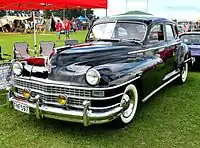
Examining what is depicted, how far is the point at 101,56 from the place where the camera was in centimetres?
480

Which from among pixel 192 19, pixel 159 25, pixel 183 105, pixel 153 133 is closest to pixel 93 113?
pixel 153 133

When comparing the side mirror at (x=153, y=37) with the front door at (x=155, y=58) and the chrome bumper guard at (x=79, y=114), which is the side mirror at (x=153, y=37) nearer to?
the front door at (x=155, y=58)

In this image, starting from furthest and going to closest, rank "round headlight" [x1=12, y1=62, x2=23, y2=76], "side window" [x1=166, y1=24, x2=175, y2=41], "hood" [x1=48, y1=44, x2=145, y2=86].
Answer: "side window" [x1=166, y1=24, x2=175, y2=41], "round headlight" [x1=12, y1=62, x2=23, y2=76], "hood" [x1=48, y1=44, x2=145, y2=86]

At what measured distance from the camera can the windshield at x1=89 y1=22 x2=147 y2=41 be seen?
5.67 metres

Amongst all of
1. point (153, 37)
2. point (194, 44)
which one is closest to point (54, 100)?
point (153, 37)

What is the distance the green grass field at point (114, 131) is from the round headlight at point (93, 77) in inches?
35.5

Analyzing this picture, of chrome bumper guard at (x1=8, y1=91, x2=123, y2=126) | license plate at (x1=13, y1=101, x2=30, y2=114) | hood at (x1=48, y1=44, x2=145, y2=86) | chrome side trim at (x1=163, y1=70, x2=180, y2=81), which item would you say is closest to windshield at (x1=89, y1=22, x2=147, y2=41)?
hood at (x1=48, y1=44, x2=145, y2=86)

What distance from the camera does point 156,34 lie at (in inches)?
240

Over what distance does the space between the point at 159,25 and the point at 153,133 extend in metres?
2.71

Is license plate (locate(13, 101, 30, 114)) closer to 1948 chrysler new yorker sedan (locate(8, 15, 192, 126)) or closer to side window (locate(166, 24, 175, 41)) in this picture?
1948 chrysler new yorker sedan (locate(8, 15, 192, 126))

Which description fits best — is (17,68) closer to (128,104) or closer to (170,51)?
(128,104)

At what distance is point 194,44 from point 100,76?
269 inches

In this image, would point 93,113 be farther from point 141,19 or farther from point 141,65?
point 141,19

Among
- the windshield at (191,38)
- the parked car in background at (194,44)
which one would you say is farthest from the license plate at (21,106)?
the windshield at (191,38)
